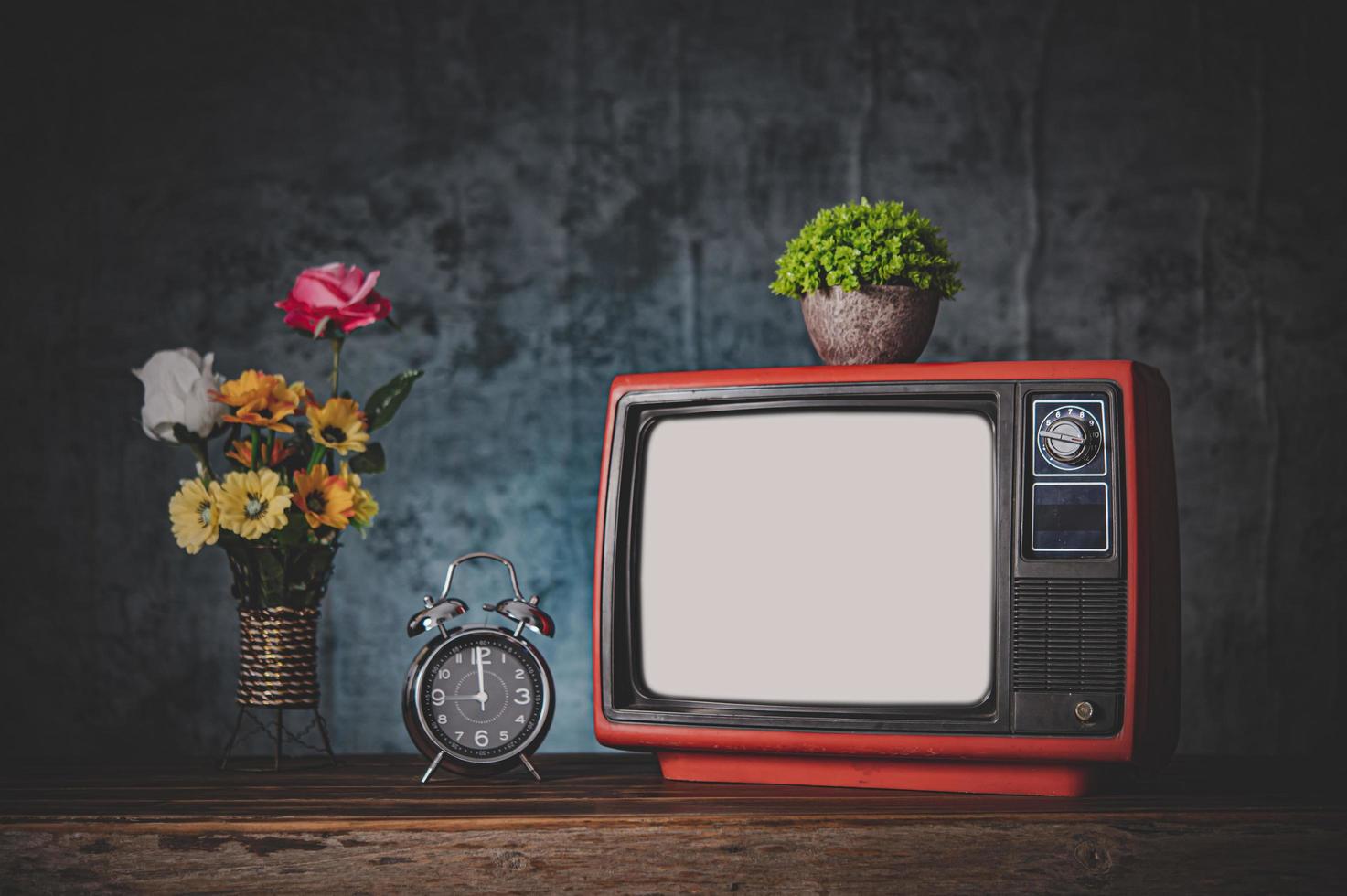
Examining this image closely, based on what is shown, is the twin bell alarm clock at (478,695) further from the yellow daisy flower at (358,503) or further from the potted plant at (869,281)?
the potted plant at (869,281)

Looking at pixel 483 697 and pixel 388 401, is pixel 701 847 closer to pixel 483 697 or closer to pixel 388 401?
pixel 483 697

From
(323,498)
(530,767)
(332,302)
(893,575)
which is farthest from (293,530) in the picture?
(893,575)

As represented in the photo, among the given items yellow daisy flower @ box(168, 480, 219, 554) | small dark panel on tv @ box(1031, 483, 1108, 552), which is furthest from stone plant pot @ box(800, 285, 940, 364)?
yellow daisy flower @ box(168, 480, 219, 554)

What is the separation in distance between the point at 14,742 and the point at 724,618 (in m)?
1.10

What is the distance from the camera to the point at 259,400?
139cm

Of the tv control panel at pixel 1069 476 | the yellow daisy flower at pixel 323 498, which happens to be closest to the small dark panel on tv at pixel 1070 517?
the tv control panel at pixel 1069 476

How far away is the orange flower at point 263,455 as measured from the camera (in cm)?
141

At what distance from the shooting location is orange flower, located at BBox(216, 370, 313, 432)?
54.3 inches

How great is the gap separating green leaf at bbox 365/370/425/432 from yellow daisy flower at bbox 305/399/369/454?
44mm

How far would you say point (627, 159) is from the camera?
5.68 feet

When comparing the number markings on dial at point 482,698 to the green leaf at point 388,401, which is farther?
the green leaf at point 388,401

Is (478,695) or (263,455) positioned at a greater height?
(263,455)

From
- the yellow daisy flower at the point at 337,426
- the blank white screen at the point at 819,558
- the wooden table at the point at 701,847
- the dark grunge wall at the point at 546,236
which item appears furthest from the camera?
the dark grunge wall at the point at 546,236

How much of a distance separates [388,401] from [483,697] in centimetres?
41
